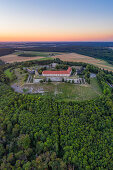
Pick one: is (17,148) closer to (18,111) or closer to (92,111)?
(18,111)

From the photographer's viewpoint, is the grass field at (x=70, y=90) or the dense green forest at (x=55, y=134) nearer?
the dense green forest at (x=55, y=134)

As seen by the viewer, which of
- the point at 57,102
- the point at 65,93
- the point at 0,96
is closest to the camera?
the point at 57,102

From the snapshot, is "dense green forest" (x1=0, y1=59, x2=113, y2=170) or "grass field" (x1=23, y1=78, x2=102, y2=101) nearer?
"dense green forest" (x1=0, y1=59, x2=113, y2=170)

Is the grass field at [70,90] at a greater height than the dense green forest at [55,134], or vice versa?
the grass field at [70,90]

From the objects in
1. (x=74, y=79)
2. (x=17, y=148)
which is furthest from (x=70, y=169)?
(x=74, y=79)
